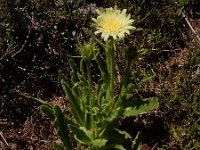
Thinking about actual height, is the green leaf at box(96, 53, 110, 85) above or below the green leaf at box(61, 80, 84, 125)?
above

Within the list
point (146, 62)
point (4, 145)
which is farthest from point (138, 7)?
point (4, 145)

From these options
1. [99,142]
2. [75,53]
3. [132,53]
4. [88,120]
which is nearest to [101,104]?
[88,120]

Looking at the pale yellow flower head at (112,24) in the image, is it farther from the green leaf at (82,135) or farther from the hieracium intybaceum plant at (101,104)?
the green leaf at (82,135)

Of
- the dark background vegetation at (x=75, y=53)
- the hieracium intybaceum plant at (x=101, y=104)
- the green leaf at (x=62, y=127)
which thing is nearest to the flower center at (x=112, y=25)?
the hieracium intybaceum plant at (x=101, y=104)

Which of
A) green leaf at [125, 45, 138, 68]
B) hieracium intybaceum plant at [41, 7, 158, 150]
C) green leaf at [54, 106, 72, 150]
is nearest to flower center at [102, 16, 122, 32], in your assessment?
hieracium intybaceum plant at [41, 7, 158, 150]

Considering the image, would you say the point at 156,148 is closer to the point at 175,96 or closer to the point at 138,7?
the point at 175,96

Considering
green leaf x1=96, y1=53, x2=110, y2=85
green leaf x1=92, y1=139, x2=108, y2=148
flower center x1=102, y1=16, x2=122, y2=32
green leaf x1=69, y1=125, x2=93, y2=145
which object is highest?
flower center x1=102, y1=16, x2=122, y2=32

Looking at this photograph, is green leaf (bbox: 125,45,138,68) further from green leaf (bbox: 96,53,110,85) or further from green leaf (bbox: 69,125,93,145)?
green leaf (bbox: 69,125,93,145)
